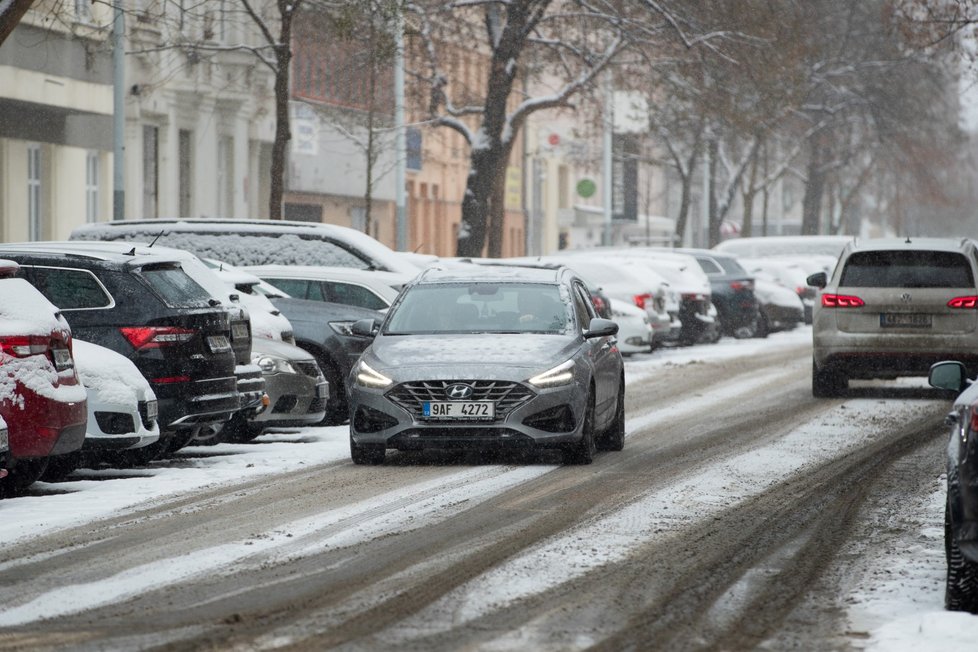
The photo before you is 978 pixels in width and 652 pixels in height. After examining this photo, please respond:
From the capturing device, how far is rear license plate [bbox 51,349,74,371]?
12.0 metres

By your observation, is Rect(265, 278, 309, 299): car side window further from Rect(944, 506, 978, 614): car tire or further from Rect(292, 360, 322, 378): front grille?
Rect(944, 506, 978, 614): car tire

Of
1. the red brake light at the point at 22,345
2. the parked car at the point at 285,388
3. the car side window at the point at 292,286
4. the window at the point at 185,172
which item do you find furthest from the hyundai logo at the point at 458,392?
the window at the point at 185,172

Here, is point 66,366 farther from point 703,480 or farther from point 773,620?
point 773,620

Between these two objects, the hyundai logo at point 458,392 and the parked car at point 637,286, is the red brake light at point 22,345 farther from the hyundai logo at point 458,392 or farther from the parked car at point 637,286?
the parked car at point 637,286

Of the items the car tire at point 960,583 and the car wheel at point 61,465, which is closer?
the car tire at point 960,583

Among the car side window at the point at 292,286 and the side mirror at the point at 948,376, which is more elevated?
the car side window at the point at 292,286

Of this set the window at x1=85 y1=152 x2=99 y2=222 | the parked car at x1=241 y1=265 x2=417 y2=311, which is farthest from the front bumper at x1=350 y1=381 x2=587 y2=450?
the window at x1=85 y1=152 x2=99 y2=222

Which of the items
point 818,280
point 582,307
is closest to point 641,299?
point 818,280

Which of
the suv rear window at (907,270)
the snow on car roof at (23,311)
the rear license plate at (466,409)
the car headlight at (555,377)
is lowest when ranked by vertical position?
the rear license plate at (466,409)

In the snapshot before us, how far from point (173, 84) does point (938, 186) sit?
38281mm

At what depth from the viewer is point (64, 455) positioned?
44.1 ft

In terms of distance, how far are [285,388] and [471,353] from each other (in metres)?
2.60

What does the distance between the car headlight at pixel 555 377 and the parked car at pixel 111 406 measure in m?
2.59

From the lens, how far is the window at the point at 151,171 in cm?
4072
